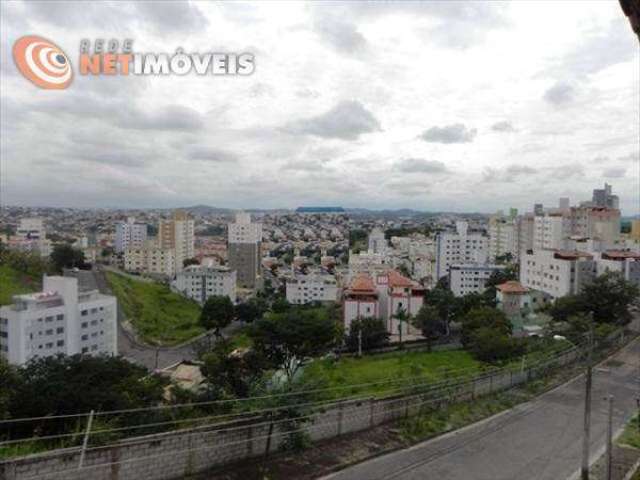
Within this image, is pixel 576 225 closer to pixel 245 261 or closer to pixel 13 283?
pixel 245 261

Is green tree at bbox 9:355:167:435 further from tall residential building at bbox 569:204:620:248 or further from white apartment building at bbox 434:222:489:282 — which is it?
tall residential building at bbox 569:204:620:248

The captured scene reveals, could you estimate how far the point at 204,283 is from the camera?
45750 millimetres

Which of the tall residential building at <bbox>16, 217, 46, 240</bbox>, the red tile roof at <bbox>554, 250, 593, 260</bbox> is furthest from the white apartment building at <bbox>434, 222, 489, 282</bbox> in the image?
the tall residential building at <bbox>16, 217, 46, 240</bbox>

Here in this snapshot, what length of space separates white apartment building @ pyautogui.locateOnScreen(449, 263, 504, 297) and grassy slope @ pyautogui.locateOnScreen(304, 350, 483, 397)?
1683cm

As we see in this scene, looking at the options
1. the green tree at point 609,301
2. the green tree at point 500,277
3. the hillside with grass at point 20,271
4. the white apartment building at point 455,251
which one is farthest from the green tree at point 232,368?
the white apartment building at point 455,251

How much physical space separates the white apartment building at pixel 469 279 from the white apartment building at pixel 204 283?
18368mm

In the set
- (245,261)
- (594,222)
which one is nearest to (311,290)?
(245,261)

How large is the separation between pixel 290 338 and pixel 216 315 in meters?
13.0

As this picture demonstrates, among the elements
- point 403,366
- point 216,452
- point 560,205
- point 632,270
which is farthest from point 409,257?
point 216,452

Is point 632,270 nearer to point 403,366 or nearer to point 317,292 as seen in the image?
point 403,366

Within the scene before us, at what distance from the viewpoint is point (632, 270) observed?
3078 cm

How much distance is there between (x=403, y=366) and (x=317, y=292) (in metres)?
23.4

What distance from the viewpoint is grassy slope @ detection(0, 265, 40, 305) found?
3172cm

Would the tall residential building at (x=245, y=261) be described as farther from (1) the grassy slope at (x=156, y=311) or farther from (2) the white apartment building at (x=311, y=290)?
(1) the grassy slope at (x=156, y=311)
